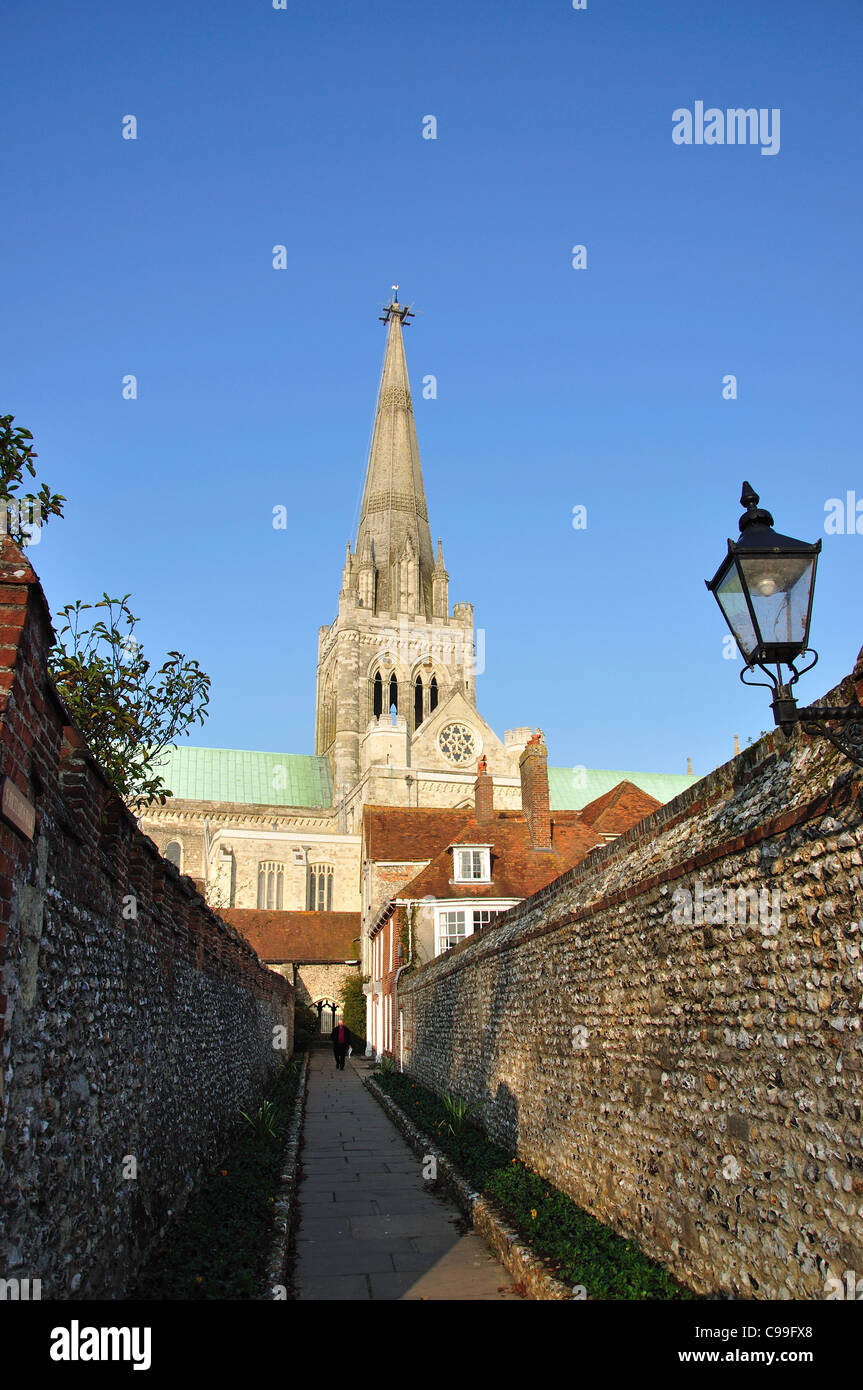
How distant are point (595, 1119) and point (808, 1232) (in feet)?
12.2

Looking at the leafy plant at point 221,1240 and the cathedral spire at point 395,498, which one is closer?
the leafy plant at point 221,1240

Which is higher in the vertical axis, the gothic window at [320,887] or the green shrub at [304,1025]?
the gothic window at [320,887]

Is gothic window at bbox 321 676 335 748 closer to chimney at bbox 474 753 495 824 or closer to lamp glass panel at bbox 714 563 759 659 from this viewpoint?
chimney at bbox 474 753 495 824

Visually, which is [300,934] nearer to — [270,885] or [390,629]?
[270,885]

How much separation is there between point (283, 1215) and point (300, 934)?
35.0m

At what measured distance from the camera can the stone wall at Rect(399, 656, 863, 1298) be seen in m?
4.29

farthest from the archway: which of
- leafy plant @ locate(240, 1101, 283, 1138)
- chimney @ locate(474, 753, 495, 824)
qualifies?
leafy plant @ locate(240, 1101, 283, 1138)

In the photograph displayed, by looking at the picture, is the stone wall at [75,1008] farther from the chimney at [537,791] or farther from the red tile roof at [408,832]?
the red tile roof at [408,832]

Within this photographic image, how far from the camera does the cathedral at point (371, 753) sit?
56.9 m

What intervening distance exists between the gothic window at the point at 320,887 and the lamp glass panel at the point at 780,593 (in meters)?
54.8

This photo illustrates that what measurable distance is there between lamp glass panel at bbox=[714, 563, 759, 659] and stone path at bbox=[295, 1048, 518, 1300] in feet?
18.2

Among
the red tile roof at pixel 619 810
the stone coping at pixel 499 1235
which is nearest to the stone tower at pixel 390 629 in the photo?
the red tile roof at pixel 619 810
